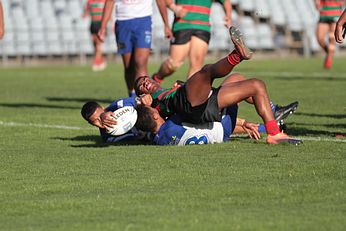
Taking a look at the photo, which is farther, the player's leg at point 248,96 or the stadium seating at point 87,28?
the stadium seating at point 87,28

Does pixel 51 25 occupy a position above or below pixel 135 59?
below

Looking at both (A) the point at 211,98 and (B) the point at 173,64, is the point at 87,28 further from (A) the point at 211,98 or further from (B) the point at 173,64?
(A) the point at 211,98

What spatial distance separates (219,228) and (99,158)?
3.81 m

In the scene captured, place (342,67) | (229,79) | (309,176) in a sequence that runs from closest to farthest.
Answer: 1. (309,176)
2. (229,79)
3. (342,67)

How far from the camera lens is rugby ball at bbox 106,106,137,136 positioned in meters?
10.2

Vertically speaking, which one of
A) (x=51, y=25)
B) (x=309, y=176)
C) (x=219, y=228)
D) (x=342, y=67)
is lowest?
(x=51, y=25)

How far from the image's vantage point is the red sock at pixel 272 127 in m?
10.2

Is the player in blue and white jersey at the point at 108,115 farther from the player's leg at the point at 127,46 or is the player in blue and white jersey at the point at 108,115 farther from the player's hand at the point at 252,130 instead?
the player's leg at the point at 127,46

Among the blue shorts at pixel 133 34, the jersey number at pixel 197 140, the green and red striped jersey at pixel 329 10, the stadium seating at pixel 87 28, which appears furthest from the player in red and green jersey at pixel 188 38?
the stadium seating at pixel 87 28

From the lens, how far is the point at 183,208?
6902 mm

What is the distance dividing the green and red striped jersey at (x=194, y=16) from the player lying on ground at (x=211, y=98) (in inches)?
206

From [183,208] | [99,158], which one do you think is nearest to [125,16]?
[99,158]

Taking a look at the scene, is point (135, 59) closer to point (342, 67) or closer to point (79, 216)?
point (79, 216)

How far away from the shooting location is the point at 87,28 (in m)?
38.0
